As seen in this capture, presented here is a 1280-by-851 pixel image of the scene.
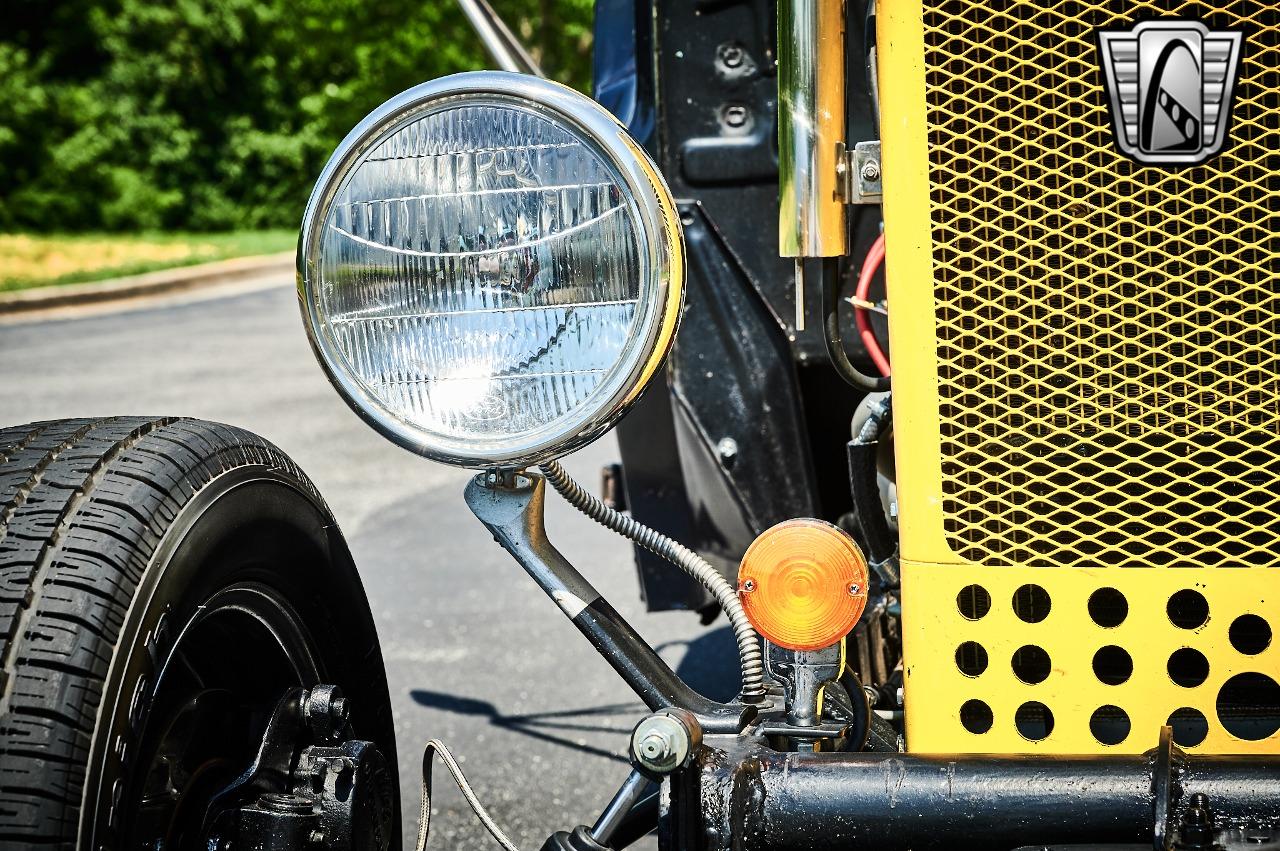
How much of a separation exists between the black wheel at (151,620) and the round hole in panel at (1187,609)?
1013mm

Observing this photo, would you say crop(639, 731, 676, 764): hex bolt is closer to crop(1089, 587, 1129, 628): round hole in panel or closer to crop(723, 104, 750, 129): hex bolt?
crop(1089, 587, 1129, 628): round hole in panel

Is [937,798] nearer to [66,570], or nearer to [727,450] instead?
[66,570]

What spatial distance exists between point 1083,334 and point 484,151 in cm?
69

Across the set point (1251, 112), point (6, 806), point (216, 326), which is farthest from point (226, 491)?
point (216, 326)

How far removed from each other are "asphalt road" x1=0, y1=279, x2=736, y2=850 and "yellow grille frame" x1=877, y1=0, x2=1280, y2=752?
1429 mm

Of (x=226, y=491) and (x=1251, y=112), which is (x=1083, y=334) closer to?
(x=1251, y=112)

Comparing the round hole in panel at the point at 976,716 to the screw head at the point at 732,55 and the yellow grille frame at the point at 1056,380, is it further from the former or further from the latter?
the screw head at the point at 732,55

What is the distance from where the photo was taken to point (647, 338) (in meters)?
1.46

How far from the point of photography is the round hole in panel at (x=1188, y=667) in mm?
1556

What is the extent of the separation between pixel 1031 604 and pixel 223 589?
0.96 metres

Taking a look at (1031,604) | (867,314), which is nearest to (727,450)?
(867,314)

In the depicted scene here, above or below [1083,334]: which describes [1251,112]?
above

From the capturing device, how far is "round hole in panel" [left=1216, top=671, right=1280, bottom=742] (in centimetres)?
A: 152

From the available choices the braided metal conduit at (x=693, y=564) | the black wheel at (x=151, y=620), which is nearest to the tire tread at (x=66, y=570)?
the black wheel at (x=151, y=620)
